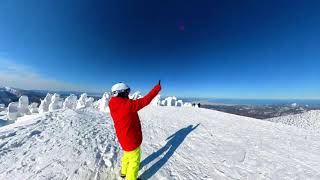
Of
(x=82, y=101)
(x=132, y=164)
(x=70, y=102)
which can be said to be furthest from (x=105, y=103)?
(x=132, y=164)

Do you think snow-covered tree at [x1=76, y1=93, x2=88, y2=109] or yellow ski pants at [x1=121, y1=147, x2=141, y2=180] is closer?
yellow ski pants at [x1=121, y1=147, x2=141, y2=180]

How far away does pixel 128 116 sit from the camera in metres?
4.74

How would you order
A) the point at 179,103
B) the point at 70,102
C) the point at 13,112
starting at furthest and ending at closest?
the point at 179,103 < the point at 70,102 < the point at 13,112

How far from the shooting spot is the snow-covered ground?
558 centimetres

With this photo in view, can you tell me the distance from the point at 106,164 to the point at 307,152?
787 centimetres

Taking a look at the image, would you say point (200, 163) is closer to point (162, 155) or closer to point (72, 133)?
point (162, 155)

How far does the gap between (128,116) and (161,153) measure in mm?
3122

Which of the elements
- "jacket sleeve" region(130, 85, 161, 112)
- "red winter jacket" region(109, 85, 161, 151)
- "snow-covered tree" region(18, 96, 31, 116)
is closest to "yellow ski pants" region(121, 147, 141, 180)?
"red winter jacket" region(109, 85, 161, 151)

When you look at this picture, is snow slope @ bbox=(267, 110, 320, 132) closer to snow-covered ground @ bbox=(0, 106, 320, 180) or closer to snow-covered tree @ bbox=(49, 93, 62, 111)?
snow-covered ground @ bbox=(0, 106, 320, 180)

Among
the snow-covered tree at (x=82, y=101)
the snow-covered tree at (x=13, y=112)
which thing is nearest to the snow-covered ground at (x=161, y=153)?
the snow-covered tree at (x=13, y=112)

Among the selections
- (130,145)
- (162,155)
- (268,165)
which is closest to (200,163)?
(162,155)

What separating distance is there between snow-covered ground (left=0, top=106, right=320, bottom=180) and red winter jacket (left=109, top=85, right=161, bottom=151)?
1257mm

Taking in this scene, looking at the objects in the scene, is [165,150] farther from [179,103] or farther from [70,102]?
[179,103]

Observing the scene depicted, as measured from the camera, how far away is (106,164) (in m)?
5.91
